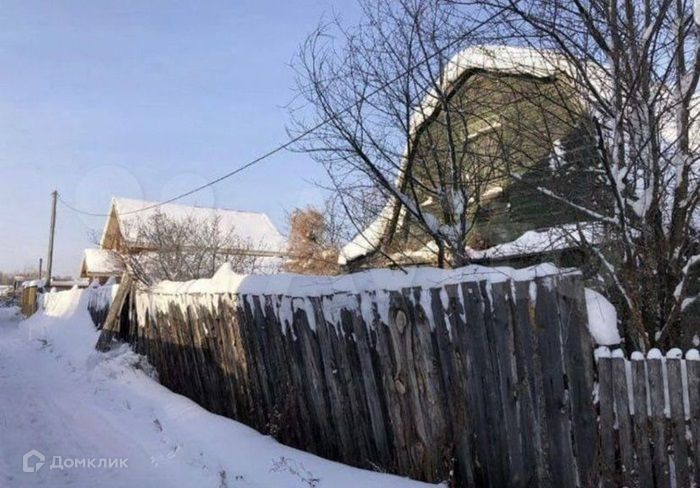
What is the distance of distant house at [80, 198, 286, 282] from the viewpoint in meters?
17.7

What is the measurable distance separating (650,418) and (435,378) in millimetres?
1379

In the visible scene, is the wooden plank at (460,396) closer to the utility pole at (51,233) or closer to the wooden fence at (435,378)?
the wooden fence at (435,378)

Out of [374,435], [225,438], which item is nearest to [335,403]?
[374,435]

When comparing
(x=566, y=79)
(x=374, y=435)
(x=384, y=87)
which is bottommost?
(x=374, y=435)

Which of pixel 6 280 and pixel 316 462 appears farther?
pixel 6 280

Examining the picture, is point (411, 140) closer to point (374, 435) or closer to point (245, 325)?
point (245, 325)

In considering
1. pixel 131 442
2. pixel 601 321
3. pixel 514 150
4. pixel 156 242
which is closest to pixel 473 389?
pixel 601 321

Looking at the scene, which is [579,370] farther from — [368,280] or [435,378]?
[368,280]

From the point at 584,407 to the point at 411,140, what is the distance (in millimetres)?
3870

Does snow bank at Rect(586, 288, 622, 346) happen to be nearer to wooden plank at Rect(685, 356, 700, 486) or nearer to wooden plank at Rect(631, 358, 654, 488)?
wooden plank at Rect(631, 358, 654, 488)

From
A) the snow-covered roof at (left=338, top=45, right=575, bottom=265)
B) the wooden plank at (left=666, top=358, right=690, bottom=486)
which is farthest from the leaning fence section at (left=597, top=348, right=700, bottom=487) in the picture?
the snow-covered roof at (left=338, top=45, right=575, bottom=265)

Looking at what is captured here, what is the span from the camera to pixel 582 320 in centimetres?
325

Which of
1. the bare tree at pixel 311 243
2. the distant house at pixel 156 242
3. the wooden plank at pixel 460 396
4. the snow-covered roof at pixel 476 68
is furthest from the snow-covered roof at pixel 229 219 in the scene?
the wooden plank at pixel 460 396

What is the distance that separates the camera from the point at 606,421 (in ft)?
10.4
